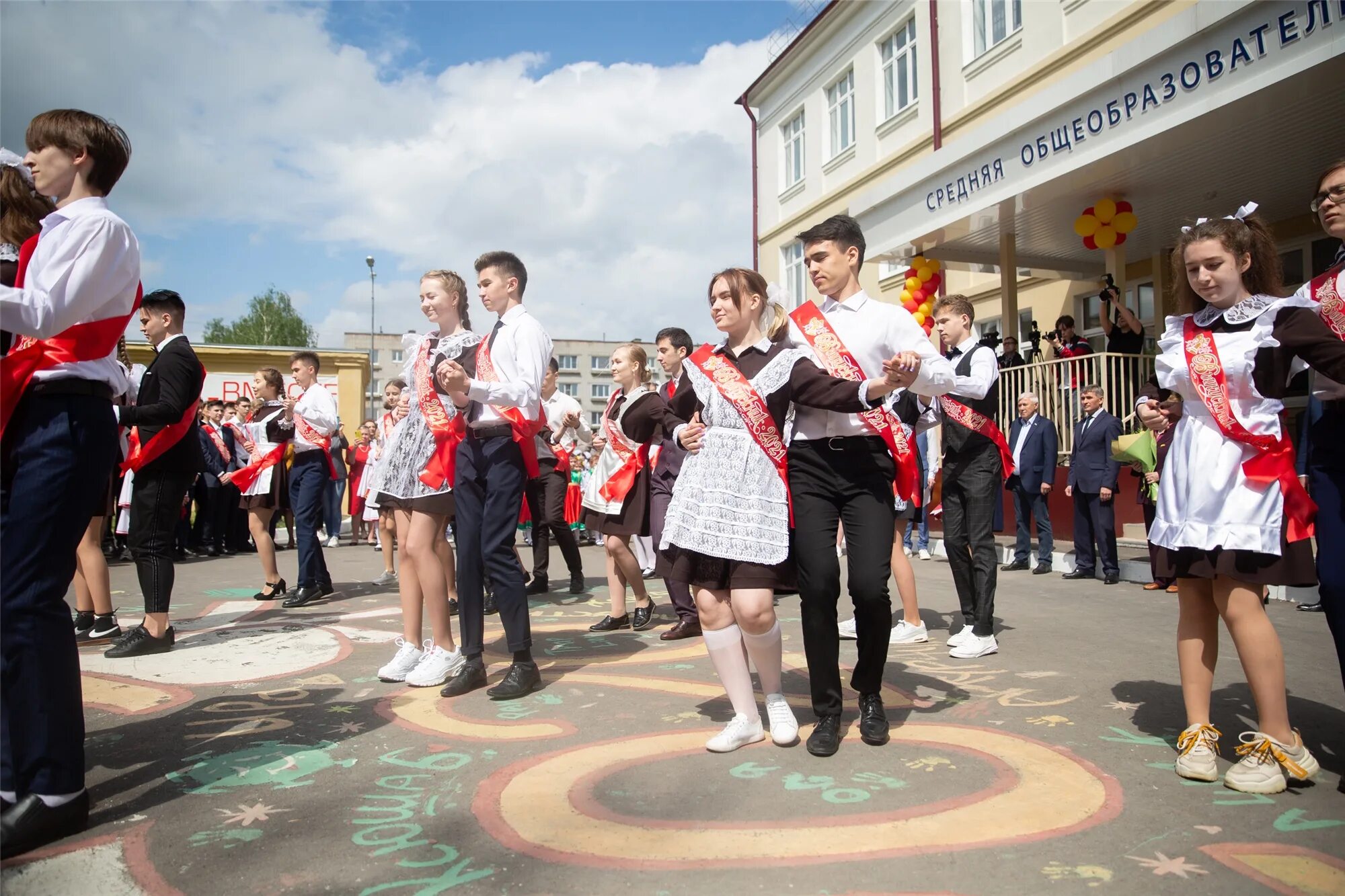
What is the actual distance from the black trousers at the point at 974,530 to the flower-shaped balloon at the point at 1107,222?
7.75 meters

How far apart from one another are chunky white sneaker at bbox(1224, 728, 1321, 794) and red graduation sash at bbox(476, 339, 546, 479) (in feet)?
10.1

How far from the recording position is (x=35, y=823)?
261 cm

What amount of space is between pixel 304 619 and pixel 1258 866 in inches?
241

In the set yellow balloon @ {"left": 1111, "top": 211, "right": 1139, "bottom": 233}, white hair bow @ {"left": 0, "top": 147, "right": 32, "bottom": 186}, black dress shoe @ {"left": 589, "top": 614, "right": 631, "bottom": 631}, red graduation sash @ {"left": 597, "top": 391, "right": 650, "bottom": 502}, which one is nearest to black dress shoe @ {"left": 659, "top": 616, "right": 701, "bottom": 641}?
black dress shoe @ {"left": 589, "top": 614, "right": 631, "bottom": 631}

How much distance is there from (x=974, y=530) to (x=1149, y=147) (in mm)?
6489

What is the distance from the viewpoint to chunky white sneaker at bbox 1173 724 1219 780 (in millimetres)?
3084

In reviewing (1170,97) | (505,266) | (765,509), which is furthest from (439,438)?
(1170,97)

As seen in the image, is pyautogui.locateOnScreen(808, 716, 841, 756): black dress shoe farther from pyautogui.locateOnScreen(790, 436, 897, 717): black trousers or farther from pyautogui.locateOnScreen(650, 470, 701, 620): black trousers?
pyautogui.locateOnScreen(650, 470, 701, 620): black trousers

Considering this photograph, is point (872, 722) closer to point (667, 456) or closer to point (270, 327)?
point (667, 456)

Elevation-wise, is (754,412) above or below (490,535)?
above

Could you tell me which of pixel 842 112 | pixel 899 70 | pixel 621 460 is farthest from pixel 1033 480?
pixel 842 112

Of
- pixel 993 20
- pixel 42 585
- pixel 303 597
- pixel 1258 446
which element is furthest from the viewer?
pixel 993 20

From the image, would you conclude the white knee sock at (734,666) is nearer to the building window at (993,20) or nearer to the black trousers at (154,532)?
the black trousers at (154,532)

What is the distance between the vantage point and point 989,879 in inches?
92.4
